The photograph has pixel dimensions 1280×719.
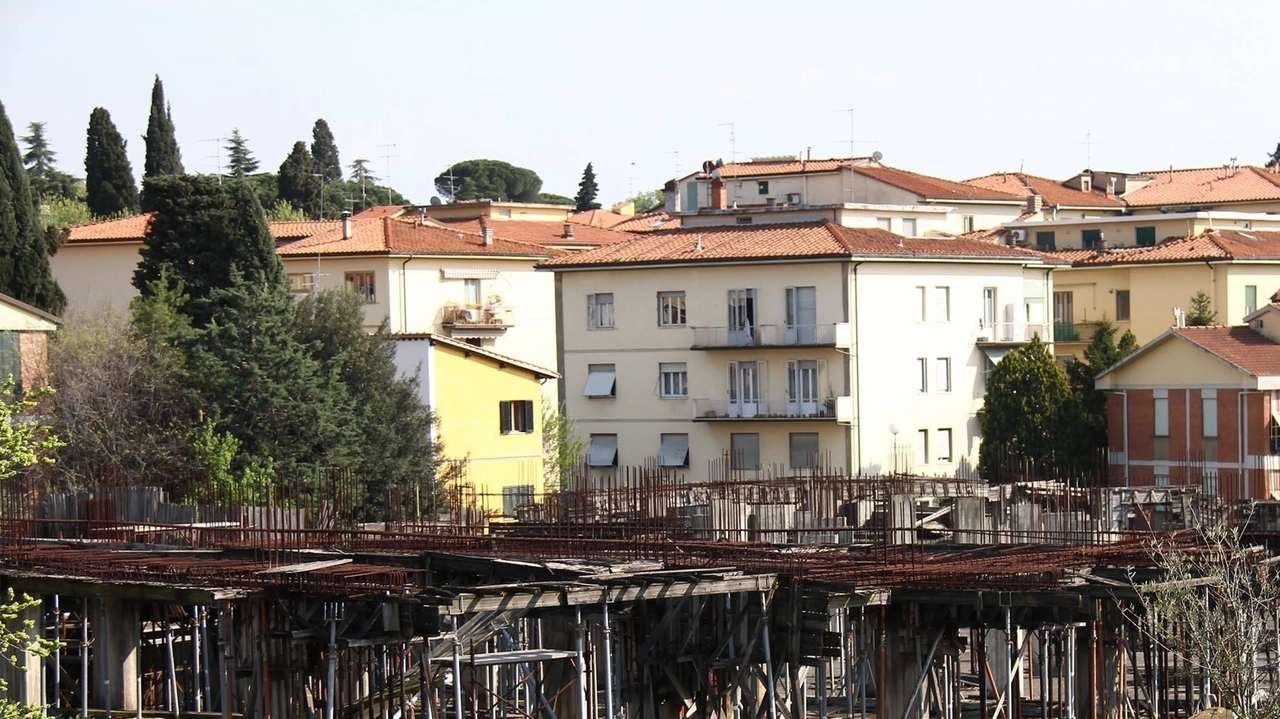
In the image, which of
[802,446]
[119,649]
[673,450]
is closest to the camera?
[119,649]

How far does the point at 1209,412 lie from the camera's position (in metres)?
53.2

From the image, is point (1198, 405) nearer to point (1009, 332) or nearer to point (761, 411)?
point (1009, 332)

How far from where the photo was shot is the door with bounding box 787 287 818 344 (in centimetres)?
5581

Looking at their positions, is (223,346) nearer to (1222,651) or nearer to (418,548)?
(418,548)

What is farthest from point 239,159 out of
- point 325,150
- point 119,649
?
point 119,649

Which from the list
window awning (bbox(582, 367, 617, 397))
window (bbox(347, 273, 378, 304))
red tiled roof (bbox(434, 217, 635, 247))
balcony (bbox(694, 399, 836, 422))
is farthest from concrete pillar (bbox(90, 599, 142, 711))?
red tiled roof (bbox(434, 217, 635, 247))

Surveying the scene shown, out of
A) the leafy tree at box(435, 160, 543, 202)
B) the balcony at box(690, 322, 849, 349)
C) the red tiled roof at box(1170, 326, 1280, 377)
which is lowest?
the red tiled roof at box(1170, 326, 1280, 377)

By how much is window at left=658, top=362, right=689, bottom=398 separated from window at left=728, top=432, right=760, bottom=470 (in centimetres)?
204

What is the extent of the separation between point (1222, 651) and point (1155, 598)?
3.23 meters

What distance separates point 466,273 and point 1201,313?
72.2ft

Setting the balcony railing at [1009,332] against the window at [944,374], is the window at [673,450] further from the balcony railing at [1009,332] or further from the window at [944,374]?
the balcony railing at [1009,332]

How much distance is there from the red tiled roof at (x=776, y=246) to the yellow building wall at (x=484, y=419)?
329 inches

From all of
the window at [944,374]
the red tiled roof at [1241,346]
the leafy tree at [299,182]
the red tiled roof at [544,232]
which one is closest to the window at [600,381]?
the window at [944,374]

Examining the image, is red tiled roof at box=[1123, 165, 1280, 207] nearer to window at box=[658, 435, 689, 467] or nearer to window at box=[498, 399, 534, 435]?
window at box=[658, 435, 689, 467]
